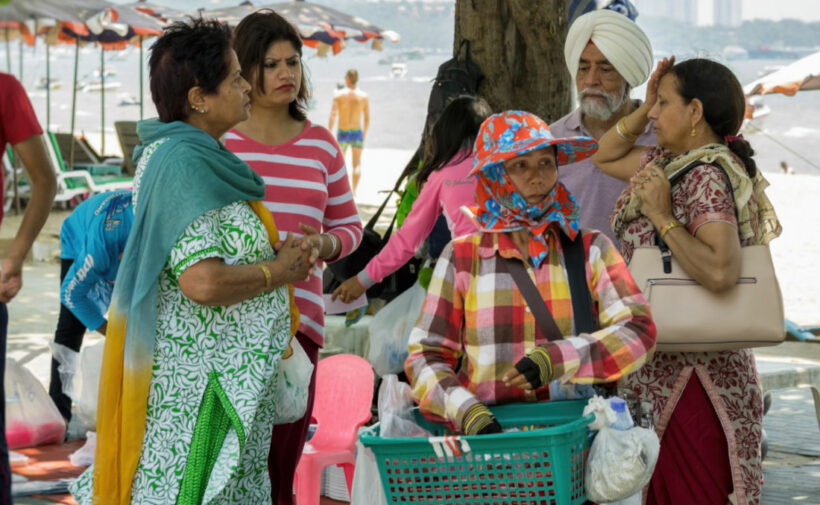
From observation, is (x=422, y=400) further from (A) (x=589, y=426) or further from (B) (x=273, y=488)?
(B) (x=273, y=488)

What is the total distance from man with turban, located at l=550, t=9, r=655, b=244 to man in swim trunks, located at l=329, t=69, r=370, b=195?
1616 centimetres

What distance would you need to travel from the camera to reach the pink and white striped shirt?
4.23 meters

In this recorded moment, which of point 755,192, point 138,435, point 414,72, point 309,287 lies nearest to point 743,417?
point 755,192

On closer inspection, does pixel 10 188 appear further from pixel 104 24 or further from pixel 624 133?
pixel 624 133

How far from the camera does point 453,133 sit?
5.21 metres

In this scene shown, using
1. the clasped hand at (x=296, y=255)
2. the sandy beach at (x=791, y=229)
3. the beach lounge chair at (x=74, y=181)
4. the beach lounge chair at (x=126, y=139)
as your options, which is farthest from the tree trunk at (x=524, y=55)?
the beach lounge chair at (x=126, y=139)

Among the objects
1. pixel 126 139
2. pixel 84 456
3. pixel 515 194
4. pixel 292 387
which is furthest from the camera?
pixel 126 139

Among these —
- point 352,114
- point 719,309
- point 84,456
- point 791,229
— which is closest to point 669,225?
point 719,309

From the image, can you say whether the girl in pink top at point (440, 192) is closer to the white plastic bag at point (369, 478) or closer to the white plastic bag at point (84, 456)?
the white plastic bag at point (369, 478)

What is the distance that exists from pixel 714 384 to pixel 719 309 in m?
0.29

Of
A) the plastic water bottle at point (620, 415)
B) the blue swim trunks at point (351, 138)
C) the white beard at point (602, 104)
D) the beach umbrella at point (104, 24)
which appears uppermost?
the beach umbrella at point (104, 24)

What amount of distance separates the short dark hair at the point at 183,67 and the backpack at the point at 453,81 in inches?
111

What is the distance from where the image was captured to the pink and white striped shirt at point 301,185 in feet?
13.9

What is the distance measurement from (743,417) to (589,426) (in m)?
1.31
